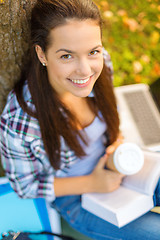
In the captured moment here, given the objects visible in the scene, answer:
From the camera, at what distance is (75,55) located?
84cm

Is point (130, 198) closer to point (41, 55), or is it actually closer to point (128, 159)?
point (128, 159)

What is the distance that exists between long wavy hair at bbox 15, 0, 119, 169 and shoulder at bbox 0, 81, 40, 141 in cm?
2

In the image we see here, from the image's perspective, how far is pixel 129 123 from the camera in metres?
1.69

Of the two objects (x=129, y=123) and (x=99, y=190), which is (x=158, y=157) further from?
(x=129, y=123)

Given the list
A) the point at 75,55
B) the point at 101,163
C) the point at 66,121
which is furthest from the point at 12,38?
the point at 101,163

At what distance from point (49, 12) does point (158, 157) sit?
0.83m

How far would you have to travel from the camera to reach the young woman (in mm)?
817

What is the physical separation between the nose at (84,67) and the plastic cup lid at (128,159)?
0.47 m

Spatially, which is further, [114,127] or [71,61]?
[114,127]

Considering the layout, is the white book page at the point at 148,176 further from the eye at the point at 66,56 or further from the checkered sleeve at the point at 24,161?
the eye at the point at 66,56

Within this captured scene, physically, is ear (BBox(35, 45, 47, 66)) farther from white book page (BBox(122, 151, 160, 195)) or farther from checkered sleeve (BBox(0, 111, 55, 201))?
white book page (BBox(122, 151, 160, 195))

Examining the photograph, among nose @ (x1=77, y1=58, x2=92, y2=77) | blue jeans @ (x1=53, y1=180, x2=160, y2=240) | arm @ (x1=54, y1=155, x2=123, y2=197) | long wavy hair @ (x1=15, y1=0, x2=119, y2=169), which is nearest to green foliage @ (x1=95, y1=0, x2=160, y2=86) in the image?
long wavy hair @ (x1=15, y1=0, x2=119, y2=169)

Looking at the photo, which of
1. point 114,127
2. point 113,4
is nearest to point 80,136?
point 114,127

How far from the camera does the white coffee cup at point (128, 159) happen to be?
3.80ft
